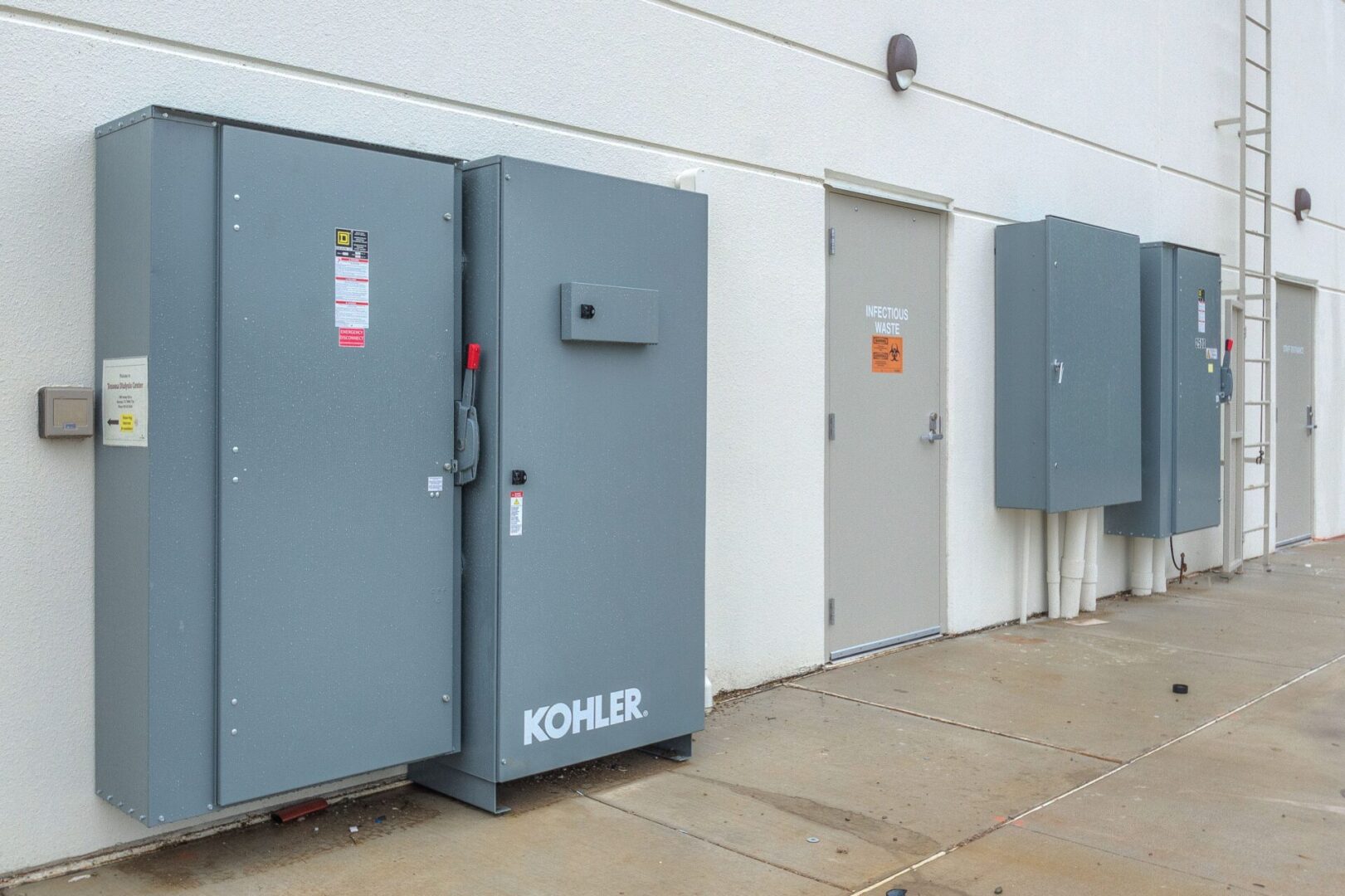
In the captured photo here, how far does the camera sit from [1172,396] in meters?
7.58

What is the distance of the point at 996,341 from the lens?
6.90m

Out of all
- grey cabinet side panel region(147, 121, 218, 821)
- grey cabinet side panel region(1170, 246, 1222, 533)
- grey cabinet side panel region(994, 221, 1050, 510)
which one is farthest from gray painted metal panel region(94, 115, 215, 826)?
grey cabinet side panel region(1170, 246, 1222, 533)

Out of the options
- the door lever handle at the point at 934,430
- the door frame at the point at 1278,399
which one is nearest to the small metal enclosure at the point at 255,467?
the door lever handle at the point at 934,430

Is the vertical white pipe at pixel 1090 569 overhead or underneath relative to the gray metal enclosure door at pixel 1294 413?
underneath

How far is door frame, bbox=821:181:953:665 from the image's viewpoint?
579cm

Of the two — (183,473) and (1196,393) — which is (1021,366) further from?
(183,473)

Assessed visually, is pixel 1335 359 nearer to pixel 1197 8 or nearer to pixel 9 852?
pixel 1197 8

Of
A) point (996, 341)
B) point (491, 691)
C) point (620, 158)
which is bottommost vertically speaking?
point (491, 691)

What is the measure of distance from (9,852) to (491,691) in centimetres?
139

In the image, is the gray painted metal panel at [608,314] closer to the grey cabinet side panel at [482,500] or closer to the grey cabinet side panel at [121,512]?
the grey cabinet side panel at [482,500]

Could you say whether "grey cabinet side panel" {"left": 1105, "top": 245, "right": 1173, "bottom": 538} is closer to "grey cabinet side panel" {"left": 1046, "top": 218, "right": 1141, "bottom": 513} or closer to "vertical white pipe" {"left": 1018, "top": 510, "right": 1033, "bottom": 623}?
"grey cabinet side panel" {"left": 1046, "top": 218, "right": 1141, "bottom": 513}

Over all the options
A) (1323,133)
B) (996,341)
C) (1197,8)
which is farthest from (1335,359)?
(996,341)

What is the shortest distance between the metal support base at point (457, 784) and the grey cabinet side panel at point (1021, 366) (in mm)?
3901

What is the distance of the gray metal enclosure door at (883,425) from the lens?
5922mm
